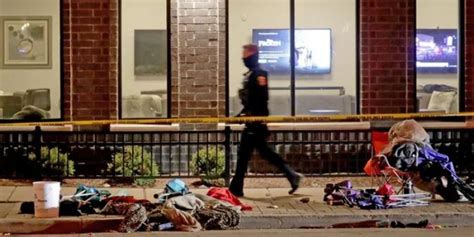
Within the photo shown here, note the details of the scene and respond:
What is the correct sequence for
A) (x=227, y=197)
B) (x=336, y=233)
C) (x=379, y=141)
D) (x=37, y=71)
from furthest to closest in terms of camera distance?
1. (x=37, y=71)
2. (x=379, y=141)
3. (x=227, y=197)
4. (x=336, y=233)

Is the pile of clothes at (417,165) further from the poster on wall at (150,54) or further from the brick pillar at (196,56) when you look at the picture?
the poster on wall at (150,54)

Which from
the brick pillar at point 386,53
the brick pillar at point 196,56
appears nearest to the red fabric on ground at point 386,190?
the brick pillar at point 386,53

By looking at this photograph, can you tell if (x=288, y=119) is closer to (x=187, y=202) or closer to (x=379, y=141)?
(x=379, y=141)

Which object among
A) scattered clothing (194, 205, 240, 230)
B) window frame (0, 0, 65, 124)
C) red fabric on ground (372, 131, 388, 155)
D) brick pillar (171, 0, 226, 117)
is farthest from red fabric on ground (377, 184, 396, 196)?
window frame (0, 0, 65, 124)

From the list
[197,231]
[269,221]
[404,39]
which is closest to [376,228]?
[269,221]

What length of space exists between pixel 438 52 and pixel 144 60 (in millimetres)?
5197

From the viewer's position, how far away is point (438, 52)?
16.2m

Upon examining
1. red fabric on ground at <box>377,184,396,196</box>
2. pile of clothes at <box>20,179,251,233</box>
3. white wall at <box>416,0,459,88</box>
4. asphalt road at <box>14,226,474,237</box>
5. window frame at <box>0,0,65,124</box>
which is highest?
white wall at <box>416,0,459,88</box>

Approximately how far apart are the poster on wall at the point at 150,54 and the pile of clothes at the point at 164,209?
3967mm

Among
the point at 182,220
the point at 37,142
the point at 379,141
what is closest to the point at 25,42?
the point at 37,142

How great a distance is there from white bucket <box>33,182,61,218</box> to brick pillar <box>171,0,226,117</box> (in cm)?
449

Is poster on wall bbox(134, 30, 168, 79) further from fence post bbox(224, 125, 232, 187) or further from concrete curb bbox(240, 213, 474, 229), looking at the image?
concrete curb bbox(240, 213, 474, 229)

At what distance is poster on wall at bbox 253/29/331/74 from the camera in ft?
52.3

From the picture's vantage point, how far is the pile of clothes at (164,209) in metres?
11.2
